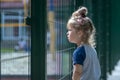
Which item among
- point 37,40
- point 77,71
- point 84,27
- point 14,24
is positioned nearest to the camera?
point 77,71

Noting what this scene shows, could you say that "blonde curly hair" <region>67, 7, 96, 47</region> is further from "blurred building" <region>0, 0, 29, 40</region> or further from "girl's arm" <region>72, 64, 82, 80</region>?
"blurred building" <region>0, 0, 29, 40</region>

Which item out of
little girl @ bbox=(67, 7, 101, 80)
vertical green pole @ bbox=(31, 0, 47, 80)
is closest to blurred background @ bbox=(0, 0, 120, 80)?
vertical green pole @ bbox=(31, 0, 47, 80)

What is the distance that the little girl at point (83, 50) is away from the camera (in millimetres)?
3967

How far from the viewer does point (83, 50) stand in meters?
4.00

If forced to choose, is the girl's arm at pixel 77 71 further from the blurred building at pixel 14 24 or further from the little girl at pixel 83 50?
the blurred building at pixel 14 24

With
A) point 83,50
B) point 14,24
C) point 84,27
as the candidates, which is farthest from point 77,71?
point 14,24

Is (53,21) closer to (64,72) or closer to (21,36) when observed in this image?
(21,36)

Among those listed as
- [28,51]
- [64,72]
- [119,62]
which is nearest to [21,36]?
[28,51]

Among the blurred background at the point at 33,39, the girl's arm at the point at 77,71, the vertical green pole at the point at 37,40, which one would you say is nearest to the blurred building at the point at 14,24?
the blurred background at the point at 33,39

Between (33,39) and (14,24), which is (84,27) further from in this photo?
(14,24)

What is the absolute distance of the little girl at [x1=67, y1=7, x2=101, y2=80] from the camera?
397cm

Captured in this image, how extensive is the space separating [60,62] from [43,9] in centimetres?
134

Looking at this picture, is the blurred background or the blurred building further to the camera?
the blurred building

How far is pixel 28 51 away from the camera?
4.39m
